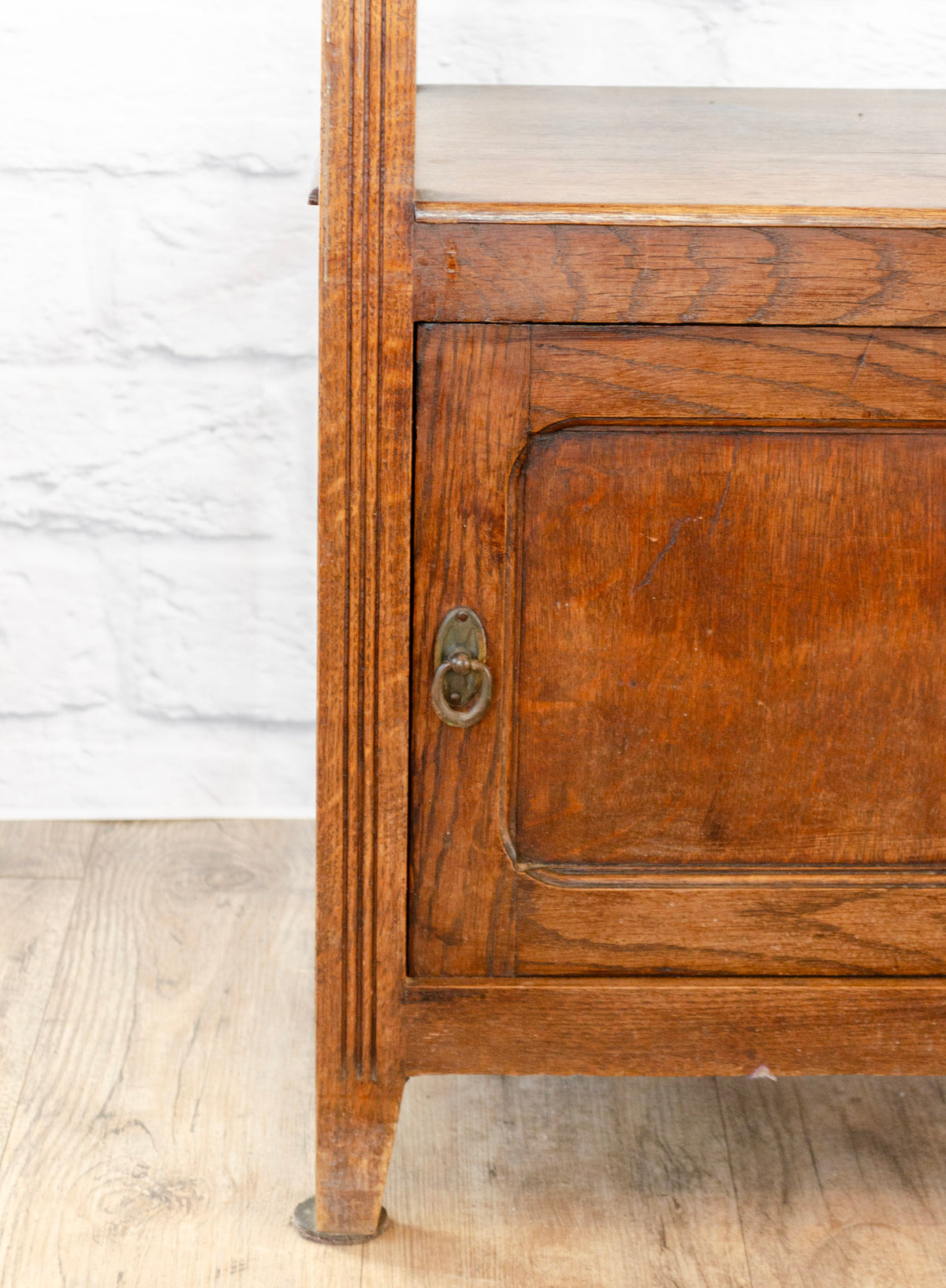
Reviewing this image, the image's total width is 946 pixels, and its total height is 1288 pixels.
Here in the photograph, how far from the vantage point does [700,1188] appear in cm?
108

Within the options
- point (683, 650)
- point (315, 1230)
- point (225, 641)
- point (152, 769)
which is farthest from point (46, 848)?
point (683, 650)

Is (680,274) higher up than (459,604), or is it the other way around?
(680,274)

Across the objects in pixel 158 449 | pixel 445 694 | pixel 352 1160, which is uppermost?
pixel 445 694

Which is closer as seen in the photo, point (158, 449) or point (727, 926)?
point (727, 926)

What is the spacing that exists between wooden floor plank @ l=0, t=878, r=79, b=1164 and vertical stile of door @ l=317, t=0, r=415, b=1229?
0.33 metres

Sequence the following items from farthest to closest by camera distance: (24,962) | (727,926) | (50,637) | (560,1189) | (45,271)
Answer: (50,637) → (45,271) → (24,962) → (560,1189) → (727,926)

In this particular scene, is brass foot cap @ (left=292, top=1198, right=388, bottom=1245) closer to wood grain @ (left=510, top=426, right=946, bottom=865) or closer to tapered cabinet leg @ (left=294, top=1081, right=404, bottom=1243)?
tapered cabinet leg @ (left=294, top=1081, right=404, bottom=1243)

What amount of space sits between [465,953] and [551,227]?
0.44m

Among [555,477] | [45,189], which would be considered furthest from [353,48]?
[45,189]

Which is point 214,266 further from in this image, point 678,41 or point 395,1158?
point 395,1158

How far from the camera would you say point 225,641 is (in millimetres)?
1558

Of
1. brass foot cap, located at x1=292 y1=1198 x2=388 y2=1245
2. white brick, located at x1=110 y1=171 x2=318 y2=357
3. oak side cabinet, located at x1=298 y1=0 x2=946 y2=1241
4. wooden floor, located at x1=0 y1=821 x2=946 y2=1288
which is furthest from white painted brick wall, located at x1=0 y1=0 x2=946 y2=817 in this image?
brass foot cap, located at x1=292 y1=1198 x2=388 y2=1245

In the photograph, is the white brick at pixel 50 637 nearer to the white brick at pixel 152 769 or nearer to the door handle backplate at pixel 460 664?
the white brick at pixel 152 769

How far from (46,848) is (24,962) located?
0.21 meters
